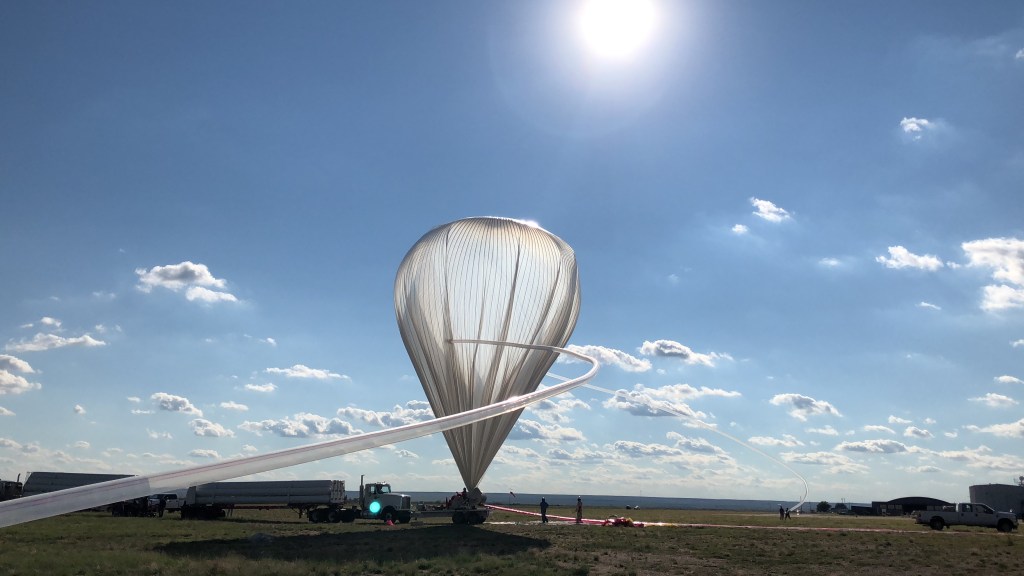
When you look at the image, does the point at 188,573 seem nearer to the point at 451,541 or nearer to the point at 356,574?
the point at 356,574

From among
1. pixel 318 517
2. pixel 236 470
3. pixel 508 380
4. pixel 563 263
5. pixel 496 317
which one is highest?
pixel 563 263

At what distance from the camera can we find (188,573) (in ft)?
52.1

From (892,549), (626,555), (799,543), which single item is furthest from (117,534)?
(892,549)

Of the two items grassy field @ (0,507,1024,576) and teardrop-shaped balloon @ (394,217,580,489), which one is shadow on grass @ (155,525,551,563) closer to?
grassy field @ (0,507,1024,576)

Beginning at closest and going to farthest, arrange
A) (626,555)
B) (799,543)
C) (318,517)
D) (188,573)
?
1. (188,573)
2. (626,555)
3. (799,543)
4. (318,517)

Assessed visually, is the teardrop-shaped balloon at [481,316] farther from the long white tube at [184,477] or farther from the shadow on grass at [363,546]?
the long white tube at [184,477]

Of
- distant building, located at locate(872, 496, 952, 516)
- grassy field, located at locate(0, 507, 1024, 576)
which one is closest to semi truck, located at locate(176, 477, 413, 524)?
grassy field, located at locate(0, 507, 1024, 576)

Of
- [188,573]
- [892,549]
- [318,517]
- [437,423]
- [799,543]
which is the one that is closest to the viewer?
[437,423]

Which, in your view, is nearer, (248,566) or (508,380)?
(248,566)

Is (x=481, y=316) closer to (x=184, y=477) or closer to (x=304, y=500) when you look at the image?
(x=304, y=500)

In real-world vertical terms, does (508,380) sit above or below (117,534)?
above

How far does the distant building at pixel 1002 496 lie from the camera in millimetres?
64438

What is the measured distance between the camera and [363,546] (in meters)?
22.9

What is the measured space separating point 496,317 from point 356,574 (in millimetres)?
16263
